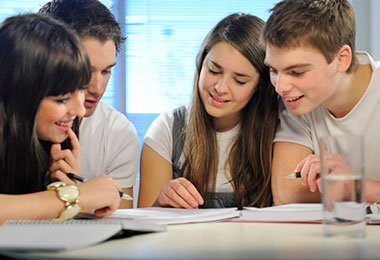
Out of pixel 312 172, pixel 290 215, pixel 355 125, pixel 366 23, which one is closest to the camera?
pixel 290 215

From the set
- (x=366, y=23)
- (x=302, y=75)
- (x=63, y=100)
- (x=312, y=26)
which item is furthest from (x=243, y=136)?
(x=366, y=23)

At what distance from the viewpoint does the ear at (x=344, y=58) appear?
5.23 feet

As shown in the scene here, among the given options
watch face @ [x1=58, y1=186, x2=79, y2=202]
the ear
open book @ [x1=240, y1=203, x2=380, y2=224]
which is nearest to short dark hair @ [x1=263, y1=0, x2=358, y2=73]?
the ear

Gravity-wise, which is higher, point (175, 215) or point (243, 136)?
point (243, 136)

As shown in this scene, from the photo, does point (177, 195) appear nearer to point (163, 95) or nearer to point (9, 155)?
point (9, 155)

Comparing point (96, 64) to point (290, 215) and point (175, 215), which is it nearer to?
point (175, 215)

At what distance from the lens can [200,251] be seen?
0.81m

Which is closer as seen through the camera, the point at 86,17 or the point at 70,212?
the point at 70,212

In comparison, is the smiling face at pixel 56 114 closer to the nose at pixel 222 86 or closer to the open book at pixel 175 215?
the open book at pixel 175 215

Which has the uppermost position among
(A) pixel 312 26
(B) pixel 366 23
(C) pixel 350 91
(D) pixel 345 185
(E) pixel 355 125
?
(B) pixel 366 23

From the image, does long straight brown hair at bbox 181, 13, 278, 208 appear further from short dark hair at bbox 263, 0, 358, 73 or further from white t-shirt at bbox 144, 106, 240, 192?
short dark hair at bbox 263, 0, 358, 73

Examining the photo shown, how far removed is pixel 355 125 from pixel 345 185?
2.83ft

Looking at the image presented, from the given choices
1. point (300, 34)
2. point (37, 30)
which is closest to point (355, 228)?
point (300, 34)

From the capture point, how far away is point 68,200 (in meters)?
1.16
